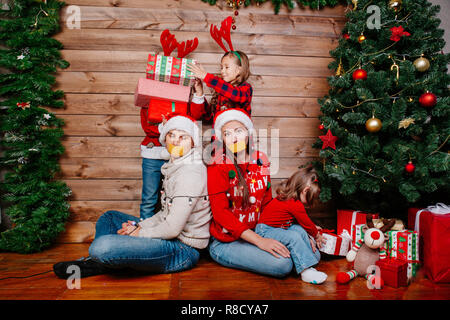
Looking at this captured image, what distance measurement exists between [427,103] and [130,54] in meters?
1.88

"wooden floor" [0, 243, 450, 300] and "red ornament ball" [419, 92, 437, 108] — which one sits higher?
"red ornament ball" [419, 92, 437, 108]

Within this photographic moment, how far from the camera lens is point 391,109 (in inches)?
67.9

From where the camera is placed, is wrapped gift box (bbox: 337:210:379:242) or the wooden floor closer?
the wooden floor

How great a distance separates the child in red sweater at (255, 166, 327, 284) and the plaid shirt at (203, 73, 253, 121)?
1.83 feet

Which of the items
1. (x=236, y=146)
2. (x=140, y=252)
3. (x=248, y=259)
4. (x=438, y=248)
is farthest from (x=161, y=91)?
(x=438, y=248)

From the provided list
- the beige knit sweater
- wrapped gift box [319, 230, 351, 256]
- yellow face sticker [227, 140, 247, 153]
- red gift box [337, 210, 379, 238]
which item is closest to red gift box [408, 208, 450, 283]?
red gift box [337, 210, 379, 238]

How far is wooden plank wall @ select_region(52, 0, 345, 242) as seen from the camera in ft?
7.15

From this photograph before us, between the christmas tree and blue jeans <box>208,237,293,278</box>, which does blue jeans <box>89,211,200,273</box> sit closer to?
blue jeans <box>208,237,293,278</box>

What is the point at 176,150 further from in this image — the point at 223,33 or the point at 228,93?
the point at 223,33

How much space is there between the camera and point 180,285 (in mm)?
1504

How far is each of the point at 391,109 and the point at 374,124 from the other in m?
0.15

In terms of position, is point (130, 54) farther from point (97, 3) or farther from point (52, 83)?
point (52, 83)

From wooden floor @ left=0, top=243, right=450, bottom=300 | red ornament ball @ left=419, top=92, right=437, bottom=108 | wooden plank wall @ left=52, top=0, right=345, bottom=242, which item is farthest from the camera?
wooden plank wall @ left=52, top=0, right=345, bottom=242
